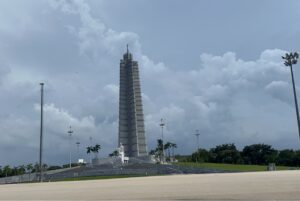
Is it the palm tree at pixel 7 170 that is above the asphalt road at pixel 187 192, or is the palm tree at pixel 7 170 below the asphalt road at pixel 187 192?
above

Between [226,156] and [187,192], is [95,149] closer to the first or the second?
[226,156]

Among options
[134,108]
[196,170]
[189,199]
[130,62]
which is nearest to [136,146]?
[134,108]

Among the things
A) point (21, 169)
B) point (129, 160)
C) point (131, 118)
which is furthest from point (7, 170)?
point (131, 118)

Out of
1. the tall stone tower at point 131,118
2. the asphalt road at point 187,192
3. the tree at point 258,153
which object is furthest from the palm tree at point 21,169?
the asphalt road at point 187,192

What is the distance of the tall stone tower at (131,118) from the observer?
136675 millimetres

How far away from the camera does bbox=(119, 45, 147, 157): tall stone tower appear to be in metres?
137

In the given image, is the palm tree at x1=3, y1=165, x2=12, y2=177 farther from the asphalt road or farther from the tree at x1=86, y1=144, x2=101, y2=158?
the asphalt road

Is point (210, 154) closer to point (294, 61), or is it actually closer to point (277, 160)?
point (277, 160)

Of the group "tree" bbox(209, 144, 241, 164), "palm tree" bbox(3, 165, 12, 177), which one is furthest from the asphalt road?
"tree" bbox(209, 144, 241, 164)

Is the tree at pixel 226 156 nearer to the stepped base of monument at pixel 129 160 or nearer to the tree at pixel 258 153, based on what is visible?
the tree at pixel 258 153

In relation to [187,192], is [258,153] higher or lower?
higher

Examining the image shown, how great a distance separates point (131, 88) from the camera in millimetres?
140000

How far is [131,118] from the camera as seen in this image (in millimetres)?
138125

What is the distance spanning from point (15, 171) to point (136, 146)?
1587 inches
